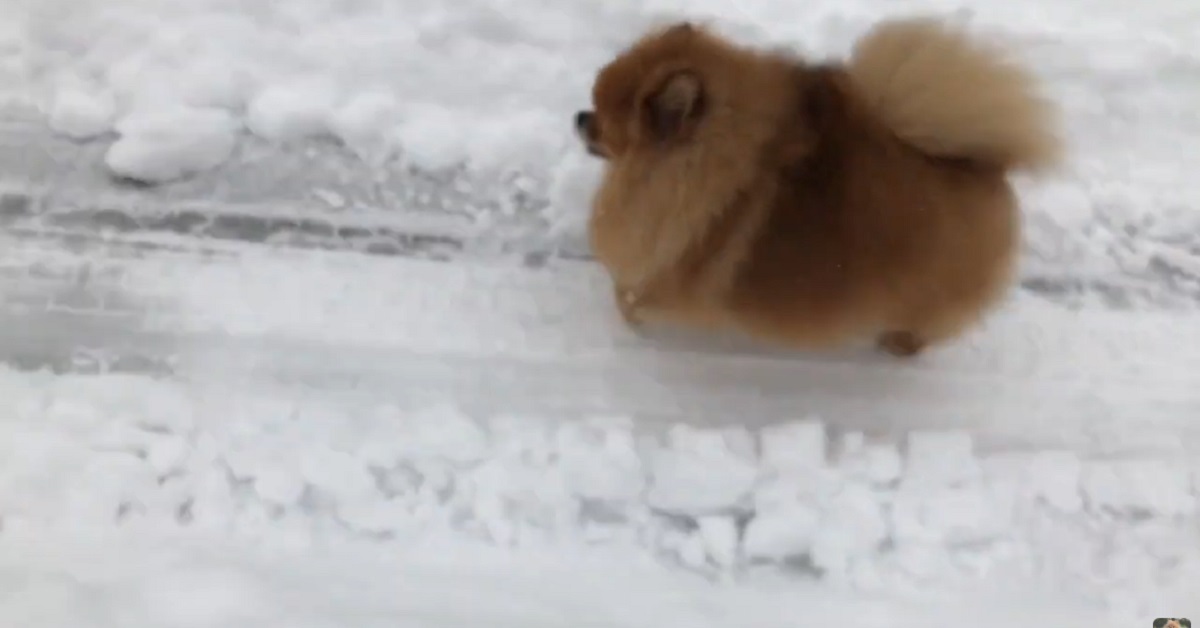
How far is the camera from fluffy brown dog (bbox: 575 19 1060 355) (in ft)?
3.65

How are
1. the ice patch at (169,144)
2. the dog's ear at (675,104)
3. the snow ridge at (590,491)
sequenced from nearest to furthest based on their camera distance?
the dog's ear at (675,104) < the snow ridge at (590,491) < the ice patch at (169,144)

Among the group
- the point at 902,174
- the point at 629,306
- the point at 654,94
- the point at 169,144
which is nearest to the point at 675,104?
the point at 654,94

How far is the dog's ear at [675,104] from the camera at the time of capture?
108cm

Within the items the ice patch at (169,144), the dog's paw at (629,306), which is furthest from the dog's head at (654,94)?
the ice patch at (169,144)

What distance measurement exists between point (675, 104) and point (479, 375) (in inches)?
23.6

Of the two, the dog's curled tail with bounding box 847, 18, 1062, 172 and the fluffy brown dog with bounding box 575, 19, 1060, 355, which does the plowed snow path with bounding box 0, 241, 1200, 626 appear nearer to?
the fluffy brown dog with bounding box 575, 19, 1060, 355

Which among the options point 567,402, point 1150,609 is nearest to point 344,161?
point 567,402

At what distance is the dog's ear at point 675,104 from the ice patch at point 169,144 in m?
0.86

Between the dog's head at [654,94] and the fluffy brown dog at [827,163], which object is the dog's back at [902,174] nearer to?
the fluffy brown dog at [827,163]

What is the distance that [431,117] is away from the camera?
1.61 m

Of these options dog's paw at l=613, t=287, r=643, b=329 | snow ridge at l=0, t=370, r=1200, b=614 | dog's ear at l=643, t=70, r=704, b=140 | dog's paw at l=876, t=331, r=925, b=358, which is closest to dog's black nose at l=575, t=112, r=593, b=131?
dog's ear at l=643, t=70, r=704, b=140

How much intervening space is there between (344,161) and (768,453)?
2.95 feet

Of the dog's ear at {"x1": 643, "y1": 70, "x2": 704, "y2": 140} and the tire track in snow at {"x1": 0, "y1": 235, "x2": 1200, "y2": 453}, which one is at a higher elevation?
the dog's ear at {"x1": 643, "y1": 70, "x2": 704, "y2": 140}

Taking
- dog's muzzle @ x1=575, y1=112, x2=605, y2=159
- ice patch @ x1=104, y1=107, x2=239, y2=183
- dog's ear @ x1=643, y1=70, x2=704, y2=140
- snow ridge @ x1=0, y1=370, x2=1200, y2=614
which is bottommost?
snow ridge @ x1=0, y1=370, x2=1200, y2=614
